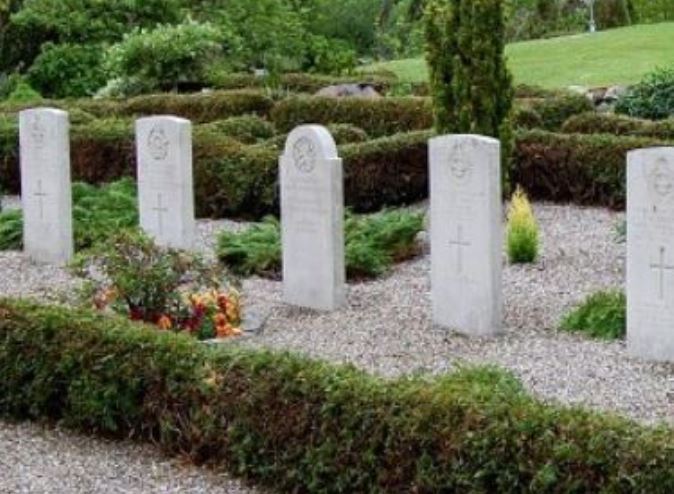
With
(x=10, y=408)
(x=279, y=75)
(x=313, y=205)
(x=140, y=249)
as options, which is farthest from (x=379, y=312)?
(x=279, y=75)

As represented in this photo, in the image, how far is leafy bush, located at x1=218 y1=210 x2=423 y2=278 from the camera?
12.5 metres

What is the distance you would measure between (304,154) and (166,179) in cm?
206

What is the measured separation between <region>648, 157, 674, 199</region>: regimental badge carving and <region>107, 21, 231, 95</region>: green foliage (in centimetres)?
1599

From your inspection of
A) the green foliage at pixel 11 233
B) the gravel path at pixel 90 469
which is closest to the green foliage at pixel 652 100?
the green foliage at pixel 11 233

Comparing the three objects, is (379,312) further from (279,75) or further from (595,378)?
(279,75)

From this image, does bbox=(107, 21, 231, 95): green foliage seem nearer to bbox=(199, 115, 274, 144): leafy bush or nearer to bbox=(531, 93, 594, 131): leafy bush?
bbox=(199, 115, 274, 144): leafy bush

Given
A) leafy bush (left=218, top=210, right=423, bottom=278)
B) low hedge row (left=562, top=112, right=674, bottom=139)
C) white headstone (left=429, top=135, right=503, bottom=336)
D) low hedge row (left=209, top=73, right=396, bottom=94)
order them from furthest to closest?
1. low hedge row (left=209, top=73, right=396, bottom=94)
2. low hedge row (left=562, top=112, right=674, bottom=139)
3. leafy bush (left=218, top=210, right=423, bottom=278)
4. white headstone (left=429, top=135, right=503, bottom=336)

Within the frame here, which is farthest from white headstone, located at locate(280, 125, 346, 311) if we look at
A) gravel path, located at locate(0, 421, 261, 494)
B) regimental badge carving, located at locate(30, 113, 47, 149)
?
gravel path, located at locate(0, 421, 261, 494)

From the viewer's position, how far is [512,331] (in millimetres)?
10609

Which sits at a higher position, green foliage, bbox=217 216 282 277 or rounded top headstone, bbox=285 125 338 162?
rounded top headstone, bbox=285 125 338 162

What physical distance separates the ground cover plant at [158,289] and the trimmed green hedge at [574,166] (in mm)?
5566

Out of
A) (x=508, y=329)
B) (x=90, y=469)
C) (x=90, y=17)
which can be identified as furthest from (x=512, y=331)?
(x=90, y=17)

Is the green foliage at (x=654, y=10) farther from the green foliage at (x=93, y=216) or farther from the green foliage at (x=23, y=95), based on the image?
the green foliage at (x=93, y=216)

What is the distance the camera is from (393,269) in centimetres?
1279
